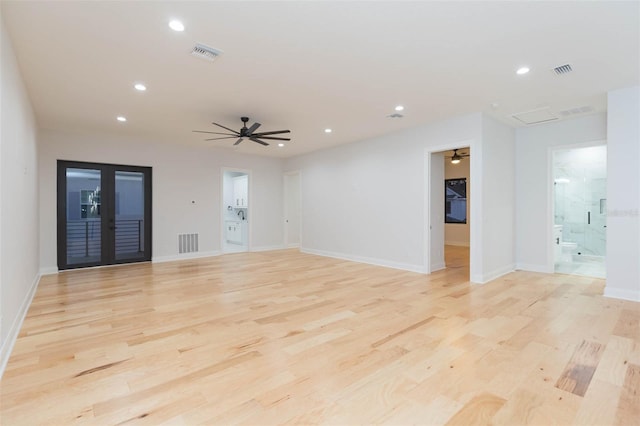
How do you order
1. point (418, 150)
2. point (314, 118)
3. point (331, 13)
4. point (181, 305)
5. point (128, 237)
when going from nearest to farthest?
point (331, 13)
point (181, 305)
point (314, 118)
point (418, 150)
point (128, 237)

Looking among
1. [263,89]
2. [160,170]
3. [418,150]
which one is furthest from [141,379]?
[160,170]

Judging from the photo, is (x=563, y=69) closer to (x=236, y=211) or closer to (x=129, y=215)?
(x=129, y=215)

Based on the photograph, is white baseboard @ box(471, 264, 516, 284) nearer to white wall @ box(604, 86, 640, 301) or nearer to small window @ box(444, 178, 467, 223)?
white wall @ box(604, 86, 640, 301)

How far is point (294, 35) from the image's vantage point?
288 centimetres

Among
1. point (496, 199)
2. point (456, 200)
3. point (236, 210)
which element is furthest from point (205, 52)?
point (456, 200)

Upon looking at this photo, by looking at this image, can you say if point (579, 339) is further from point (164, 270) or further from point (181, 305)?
point (164, 270)

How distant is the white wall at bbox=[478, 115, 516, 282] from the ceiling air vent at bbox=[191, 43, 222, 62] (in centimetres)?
422

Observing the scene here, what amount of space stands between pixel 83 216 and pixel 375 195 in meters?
6.23

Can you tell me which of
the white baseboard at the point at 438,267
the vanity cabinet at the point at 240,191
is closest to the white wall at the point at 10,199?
the white baseboard at the point at 438,267

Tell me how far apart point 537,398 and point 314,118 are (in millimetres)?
4755

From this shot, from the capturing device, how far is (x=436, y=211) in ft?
20.4

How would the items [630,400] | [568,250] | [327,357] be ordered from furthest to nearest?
1. [568,250]
2. [327,357]
3. [630,400]

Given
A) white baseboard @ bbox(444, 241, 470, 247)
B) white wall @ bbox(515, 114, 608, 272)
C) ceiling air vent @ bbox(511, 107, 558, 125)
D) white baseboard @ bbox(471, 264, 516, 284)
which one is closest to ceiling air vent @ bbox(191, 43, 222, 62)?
ceiling air vent @ bbox(511, 107, 558, 125)

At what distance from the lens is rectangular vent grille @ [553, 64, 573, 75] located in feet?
11.5
